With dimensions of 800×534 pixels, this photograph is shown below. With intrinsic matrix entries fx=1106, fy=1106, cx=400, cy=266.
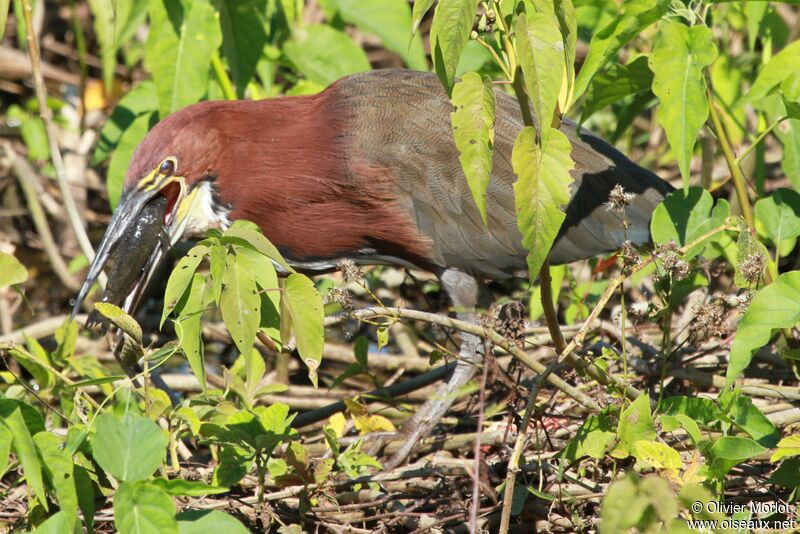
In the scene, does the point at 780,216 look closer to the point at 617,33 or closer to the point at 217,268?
the point at 617,33

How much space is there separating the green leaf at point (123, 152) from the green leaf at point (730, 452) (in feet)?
7.99

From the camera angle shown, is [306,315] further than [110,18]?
No

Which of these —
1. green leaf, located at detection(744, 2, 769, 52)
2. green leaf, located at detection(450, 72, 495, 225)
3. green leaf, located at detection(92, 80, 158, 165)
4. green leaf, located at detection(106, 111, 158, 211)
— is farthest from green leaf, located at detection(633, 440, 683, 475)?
green leaf, located at detection(92, 80, 158, 165)

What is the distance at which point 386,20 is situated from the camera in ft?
Answer: 14.6

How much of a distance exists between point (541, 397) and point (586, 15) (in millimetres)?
1412

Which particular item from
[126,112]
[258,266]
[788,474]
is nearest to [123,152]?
[126,112]

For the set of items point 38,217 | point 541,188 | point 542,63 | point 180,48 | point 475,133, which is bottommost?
point 38,217

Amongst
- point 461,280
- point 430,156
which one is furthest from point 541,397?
point 430,156

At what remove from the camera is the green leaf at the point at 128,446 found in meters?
2.35

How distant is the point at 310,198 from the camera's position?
3832 mm

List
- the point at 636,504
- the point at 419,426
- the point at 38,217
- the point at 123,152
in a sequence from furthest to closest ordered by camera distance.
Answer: the point at 38,217
the point at 123,152
the point at 419,426
the point at 636,504

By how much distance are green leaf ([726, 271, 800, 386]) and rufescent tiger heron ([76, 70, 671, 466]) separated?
1191 mm

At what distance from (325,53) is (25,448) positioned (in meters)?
2.53

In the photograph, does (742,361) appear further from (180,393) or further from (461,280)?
(180,393)
